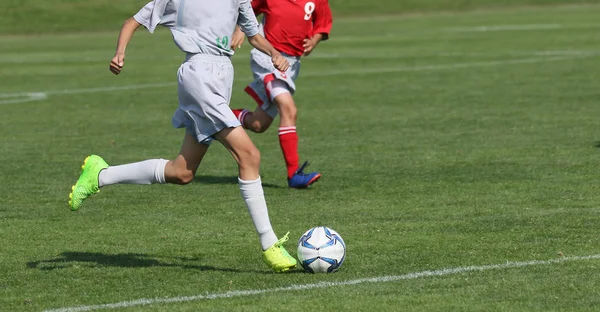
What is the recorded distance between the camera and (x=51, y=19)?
40031 millimetres

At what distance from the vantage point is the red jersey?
1195 cm

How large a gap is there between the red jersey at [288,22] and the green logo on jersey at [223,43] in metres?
3.95

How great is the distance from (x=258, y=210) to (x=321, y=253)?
0.48 m

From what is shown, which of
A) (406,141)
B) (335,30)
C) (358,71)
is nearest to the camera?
(406,141)

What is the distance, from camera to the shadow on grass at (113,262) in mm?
7953

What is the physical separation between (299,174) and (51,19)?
98.8 ft

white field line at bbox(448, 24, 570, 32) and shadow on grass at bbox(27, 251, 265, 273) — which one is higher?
shadow on grass at bbox(27, 251, 265, 273)

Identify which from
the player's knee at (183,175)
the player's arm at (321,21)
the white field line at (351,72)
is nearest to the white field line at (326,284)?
the player's knee at (183,175)

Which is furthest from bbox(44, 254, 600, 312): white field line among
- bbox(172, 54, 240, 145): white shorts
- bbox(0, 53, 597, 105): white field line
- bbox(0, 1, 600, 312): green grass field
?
bbox(0, 53, 597, 105): white field line

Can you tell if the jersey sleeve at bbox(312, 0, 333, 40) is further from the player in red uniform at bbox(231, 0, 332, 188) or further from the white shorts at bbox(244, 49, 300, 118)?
the white shorts at bbox(244, 49, 300, 118)

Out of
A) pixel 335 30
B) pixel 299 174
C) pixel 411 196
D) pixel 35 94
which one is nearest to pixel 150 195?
pixel 299 174

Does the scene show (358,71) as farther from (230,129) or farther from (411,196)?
(230,129)

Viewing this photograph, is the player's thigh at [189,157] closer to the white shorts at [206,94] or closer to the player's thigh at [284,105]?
the white shorts at [206,94]

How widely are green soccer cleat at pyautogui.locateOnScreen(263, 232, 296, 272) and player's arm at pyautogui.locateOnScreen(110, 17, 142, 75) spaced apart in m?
1.46
